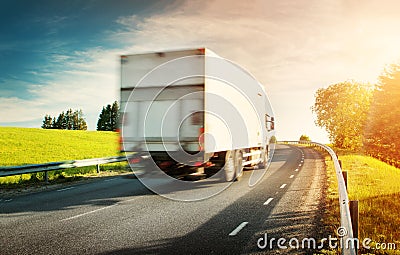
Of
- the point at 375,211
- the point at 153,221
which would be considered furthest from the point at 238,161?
the point at 153,221

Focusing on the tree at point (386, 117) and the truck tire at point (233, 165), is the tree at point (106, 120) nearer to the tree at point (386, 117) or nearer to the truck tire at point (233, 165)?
the tree at point (386, 117)

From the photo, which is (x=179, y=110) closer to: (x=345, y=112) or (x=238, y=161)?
(x=238, y=161)

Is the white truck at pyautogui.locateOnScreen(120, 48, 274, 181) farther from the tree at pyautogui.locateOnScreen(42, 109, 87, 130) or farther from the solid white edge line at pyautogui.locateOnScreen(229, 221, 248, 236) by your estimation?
the tree at pyautogui.locateOnScreen(42, 109, 87, 130)

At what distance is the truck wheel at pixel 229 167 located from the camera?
44.1 feet

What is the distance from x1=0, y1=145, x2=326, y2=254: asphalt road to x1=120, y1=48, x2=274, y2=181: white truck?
4.32ft

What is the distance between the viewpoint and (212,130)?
38.6 feet

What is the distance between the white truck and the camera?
11.4m

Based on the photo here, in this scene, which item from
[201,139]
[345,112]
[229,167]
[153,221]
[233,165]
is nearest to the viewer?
[153,221]

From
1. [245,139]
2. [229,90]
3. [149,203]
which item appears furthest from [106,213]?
[245,139]

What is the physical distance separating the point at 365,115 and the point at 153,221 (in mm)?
29354

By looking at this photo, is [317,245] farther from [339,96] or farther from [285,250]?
[339,96]

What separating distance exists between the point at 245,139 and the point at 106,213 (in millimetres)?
7649

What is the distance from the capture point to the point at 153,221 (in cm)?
796

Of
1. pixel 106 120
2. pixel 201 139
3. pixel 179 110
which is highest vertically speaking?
pixel 106 120
